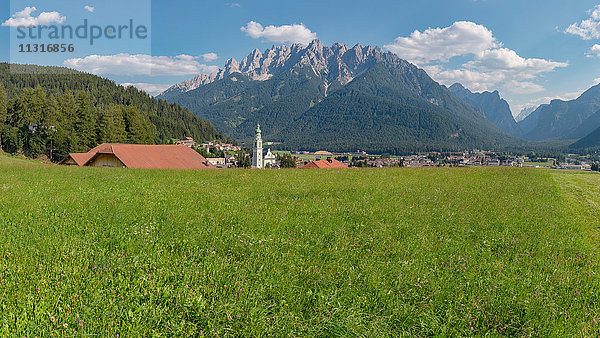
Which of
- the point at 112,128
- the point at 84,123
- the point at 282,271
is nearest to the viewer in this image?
the point at 282,271

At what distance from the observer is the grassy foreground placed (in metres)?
4.21

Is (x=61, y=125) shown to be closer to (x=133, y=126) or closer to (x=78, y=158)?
(x=133, y=126)

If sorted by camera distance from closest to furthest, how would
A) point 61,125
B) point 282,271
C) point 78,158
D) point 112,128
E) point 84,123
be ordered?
1. point 282,271
2. point 78,158
3. point 112,128
4. point 61,125
5. point 84,123

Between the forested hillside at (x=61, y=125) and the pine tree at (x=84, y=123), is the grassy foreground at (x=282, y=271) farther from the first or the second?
the pine tree at (x=84, y=123)

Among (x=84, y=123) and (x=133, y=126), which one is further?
(x=133, y=126)

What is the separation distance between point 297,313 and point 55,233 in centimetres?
606

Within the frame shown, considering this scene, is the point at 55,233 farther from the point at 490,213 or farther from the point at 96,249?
the point at 490,213

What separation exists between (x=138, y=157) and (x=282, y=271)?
137ft

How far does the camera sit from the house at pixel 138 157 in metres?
38.8

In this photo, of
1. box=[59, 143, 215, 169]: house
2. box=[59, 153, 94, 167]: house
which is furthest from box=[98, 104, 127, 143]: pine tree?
box=[59, 153, 94, 167]: house

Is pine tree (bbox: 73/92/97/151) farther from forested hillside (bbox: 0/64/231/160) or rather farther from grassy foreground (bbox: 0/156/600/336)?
grassy foreground (bbox: 0/156/600/336)

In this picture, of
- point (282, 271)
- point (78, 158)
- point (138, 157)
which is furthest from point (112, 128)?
point (282, 271)

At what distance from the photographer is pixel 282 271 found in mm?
5680

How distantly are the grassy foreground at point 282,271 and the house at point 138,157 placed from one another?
31.4m
